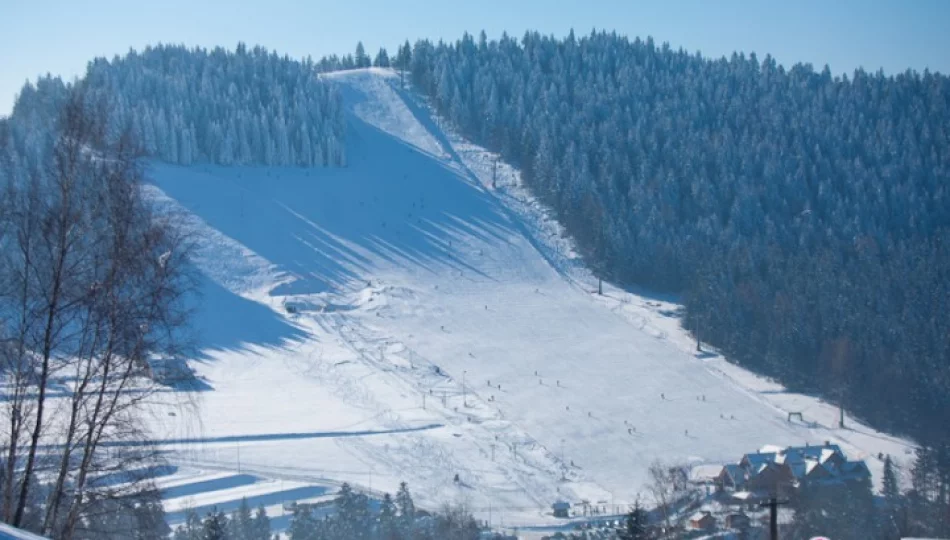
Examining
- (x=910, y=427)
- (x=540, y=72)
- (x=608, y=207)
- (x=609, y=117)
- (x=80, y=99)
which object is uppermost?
(x=540, y=72)

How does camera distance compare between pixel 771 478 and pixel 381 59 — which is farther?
pixel 381 59

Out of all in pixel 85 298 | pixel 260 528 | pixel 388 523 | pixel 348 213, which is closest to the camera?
pixel 85 298

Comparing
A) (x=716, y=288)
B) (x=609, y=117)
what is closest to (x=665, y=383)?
(x=716, y=288)

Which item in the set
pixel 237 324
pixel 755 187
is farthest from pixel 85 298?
pixel 755 187

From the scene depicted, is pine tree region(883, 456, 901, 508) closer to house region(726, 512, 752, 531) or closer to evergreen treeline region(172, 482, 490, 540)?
house region(726, 512, 752, 531)

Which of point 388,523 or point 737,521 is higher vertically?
point 737,521

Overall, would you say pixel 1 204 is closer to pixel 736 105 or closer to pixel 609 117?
pixel 609 117

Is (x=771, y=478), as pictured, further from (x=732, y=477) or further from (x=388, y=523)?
(x=388, y=523)

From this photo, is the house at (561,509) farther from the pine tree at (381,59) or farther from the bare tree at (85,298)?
the pine tree at (381,59)
